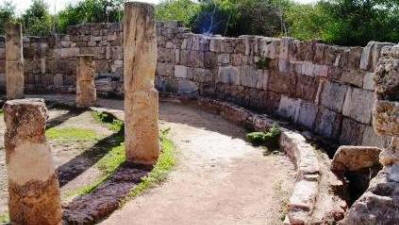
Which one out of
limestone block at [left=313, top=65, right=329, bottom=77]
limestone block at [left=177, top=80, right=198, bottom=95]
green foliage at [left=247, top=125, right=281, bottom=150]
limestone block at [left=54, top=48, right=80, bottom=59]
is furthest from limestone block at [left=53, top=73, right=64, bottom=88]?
limestone block at [left=313, top=65, right=329, bottom=77]

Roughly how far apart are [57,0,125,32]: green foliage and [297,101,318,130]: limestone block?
15281 mm

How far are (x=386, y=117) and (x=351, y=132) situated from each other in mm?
6338

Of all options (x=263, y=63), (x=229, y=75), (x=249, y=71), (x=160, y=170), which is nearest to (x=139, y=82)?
(x=160, y=170)

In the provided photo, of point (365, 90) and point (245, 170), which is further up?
point (365, 90)

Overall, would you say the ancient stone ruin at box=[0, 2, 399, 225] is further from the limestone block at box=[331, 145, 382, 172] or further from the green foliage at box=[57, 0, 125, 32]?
the green foliage at box=[57, 0, 125, 32]

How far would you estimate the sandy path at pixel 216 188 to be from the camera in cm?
696

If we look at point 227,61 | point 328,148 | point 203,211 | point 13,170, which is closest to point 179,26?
point 227,61

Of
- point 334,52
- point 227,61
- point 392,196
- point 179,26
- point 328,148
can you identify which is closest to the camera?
point 392,196

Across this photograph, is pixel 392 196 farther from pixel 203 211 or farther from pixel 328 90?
pixel 328 90

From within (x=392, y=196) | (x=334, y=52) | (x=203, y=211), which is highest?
(x=334, y=52)

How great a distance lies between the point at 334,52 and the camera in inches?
414

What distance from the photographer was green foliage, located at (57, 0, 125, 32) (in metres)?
25.0

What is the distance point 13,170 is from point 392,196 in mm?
4292

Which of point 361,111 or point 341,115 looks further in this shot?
point 341,115
